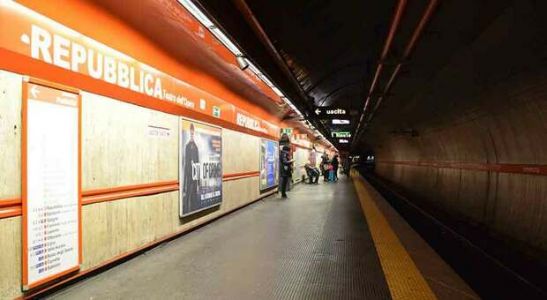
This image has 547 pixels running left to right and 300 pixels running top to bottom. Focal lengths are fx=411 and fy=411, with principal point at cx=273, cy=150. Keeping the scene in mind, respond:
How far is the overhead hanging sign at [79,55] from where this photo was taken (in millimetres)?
3088

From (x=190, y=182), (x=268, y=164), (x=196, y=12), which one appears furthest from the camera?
(x=268, y=164)

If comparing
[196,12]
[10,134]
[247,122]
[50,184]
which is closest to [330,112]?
[247,122]

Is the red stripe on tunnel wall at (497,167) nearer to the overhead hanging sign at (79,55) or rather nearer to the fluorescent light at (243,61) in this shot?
the fluorescent light at (243,61)

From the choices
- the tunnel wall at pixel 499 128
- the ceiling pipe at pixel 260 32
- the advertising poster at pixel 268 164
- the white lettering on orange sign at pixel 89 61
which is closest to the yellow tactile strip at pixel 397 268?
the tunnel wall at pixel 499 128

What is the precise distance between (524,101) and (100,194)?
6594 millimetres

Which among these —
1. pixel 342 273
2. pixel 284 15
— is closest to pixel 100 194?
pixel 342 273

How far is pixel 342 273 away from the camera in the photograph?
14.1 feet

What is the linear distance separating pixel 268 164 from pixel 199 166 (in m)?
6.05

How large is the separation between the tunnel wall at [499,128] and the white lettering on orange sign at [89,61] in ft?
15.5

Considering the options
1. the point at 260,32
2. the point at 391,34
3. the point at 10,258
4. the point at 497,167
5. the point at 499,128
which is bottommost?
the point at 10,258

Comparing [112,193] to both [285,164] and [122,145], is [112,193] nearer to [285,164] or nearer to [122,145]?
[122,145]

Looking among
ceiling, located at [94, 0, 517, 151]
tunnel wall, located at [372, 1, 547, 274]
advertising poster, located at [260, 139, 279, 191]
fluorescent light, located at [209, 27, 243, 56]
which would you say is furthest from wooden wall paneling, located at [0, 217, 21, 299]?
advertising poster, located at [260, 139, 279, 191]

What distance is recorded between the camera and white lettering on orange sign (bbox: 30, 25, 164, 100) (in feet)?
11.0

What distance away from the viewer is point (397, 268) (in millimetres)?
4430
